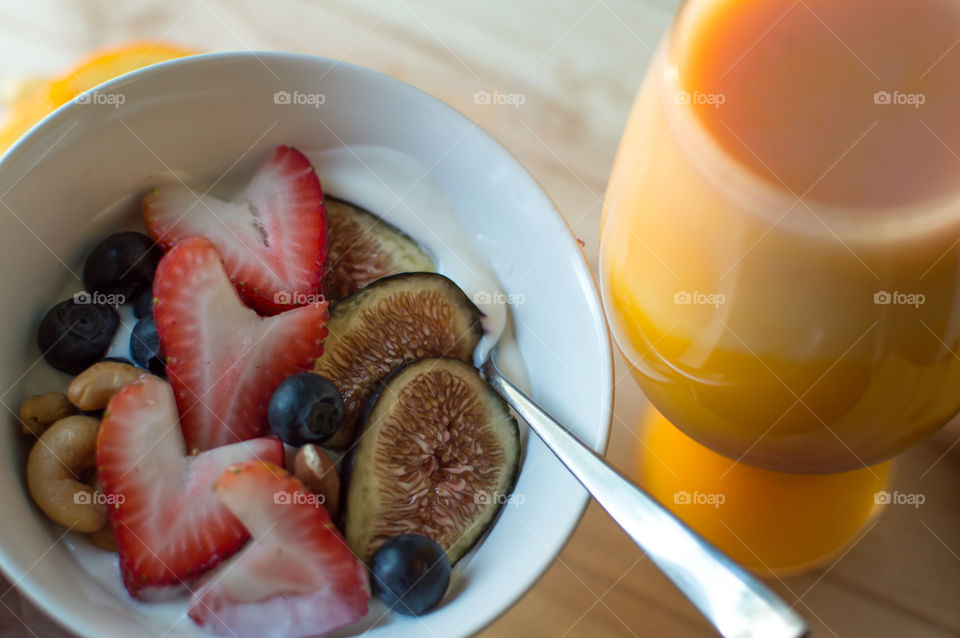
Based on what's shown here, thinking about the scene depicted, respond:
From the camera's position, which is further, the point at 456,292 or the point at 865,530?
the point at 865,530

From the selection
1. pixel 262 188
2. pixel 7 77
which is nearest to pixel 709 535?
pixel 262 188

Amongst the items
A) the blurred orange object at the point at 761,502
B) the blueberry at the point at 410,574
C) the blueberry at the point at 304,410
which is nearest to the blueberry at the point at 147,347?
the blueberry at the point at 304,410

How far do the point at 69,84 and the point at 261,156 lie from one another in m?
0.30

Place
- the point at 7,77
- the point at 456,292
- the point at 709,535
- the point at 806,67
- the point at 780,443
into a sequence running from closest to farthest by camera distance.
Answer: the point at 806,67 < the point at 780,443 < the point at 456,292 < the point at 709,535 < the point at 7,77

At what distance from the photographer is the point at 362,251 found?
975mm

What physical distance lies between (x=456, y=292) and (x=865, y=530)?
579 mm

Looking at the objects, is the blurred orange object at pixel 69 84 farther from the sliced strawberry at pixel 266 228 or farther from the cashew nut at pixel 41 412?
the cashew nut at pixel 41 412

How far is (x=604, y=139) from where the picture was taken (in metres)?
1.19

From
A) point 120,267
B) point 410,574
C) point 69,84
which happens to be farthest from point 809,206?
point 69,84

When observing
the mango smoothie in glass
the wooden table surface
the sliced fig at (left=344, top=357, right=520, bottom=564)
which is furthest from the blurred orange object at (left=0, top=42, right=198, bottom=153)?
the mango smoothie in glass

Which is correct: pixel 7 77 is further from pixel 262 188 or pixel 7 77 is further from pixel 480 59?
pixel 480 59

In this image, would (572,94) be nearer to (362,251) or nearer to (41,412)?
(362,251)

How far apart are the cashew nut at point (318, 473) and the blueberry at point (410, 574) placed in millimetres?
69

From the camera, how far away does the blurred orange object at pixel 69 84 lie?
1068 millimetres
